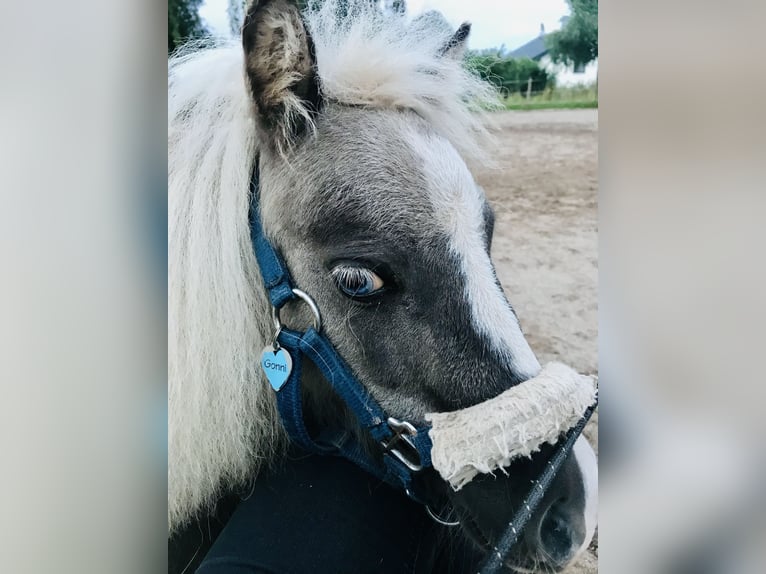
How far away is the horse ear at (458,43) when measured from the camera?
878mm

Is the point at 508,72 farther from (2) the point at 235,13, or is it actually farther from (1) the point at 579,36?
(2) the point at 235,13

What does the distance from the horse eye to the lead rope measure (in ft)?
1.00

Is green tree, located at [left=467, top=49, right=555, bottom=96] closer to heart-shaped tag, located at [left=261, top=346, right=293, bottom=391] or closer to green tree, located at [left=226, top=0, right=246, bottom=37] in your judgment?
green tree, located at [left=226, top=0, right=246, bottom=37]

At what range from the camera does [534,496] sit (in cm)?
79

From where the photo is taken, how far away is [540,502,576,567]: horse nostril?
2.66ft

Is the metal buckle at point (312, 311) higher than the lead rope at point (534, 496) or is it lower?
higher

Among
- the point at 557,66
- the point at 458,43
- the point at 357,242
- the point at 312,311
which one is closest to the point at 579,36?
the point at 557,66

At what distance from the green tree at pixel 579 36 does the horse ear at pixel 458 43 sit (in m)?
0.12

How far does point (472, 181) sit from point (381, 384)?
30 cm

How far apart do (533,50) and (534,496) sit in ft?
1.90

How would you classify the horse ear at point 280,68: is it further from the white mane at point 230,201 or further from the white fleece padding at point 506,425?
the white fleece padding at point 506,425

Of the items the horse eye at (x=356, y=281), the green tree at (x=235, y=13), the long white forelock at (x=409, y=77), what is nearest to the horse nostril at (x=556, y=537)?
the horse eye at (x=356, y=281)
